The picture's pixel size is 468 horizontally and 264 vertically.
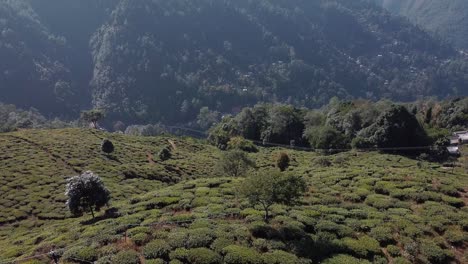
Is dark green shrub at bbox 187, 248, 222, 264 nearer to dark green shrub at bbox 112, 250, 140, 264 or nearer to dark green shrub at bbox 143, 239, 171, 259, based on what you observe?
dark green shrub at bbox 143, 239, 171, 259

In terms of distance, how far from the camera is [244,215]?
31641 millimetres

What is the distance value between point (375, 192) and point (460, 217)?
8.36 meters

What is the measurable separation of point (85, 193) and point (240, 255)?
16.7 meters

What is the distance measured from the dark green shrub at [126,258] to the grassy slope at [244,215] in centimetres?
109

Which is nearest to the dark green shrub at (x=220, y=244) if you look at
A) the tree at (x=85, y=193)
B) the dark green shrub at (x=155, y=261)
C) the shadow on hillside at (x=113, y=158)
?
the dark green shrub at (x=155, y=261)

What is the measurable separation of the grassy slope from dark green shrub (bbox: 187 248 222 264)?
73 cm

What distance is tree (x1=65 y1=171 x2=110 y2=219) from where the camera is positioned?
35.1m

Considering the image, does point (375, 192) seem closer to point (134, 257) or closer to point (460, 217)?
point (460, 217)

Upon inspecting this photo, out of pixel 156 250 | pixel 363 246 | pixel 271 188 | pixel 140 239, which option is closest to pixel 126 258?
pixel 156 250

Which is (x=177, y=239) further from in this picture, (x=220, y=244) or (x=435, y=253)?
(x=435, y=253)

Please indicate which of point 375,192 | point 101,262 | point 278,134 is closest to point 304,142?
point 278,134

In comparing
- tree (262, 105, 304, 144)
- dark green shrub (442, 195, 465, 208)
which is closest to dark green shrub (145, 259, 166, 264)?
dark green shrub (442, 195, 465, 208)

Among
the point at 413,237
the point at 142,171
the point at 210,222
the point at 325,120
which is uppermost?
the point at 325,120

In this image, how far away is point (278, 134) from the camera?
101375 millimetres
